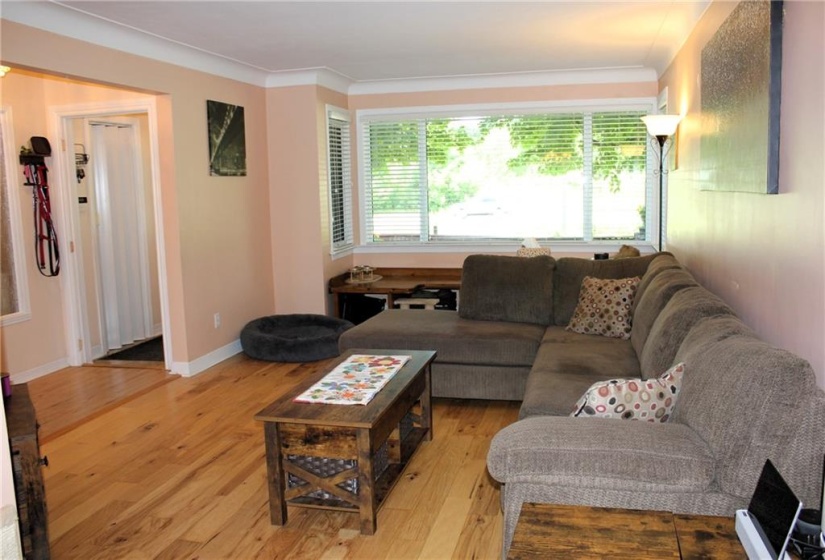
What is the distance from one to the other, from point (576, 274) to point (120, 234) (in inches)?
155

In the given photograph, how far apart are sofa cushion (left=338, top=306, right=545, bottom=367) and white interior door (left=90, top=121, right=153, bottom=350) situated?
8.86ft

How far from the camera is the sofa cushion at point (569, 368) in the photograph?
10.3ft

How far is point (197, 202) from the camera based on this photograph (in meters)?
5.40

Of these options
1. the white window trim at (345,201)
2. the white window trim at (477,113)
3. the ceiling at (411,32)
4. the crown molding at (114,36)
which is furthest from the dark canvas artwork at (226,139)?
the white window trim at (477,113)

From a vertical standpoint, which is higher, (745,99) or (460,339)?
(745,99)

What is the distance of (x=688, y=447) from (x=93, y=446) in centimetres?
316

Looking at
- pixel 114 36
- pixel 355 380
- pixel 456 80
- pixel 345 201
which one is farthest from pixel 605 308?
pixel 114 36

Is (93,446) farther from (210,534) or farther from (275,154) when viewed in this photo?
(275,154)

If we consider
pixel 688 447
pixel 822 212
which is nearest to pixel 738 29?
pixel 822 212

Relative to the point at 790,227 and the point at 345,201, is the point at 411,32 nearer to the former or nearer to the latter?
the point at 345,201

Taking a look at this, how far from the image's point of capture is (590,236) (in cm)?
680

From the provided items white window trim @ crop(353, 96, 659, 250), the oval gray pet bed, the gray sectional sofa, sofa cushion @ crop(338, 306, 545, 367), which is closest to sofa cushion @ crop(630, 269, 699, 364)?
the gray sectional sofa

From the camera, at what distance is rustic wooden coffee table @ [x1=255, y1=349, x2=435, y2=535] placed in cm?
285

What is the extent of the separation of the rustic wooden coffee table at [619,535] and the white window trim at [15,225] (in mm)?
4482
